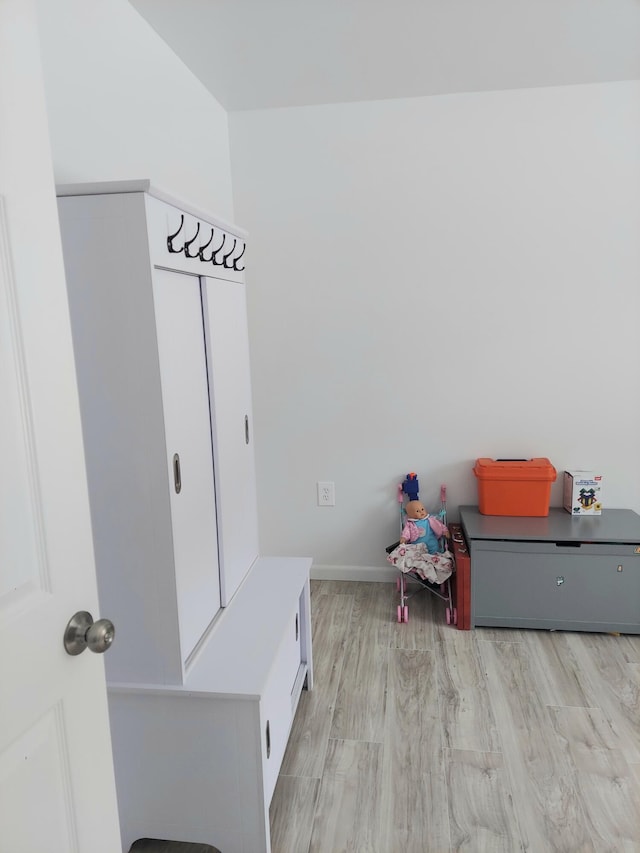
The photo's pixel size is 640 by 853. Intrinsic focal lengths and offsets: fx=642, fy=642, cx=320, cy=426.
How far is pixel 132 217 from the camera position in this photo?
4.58 feet

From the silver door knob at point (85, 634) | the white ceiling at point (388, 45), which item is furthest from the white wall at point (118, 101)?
the silver door knob at point (85, 634)

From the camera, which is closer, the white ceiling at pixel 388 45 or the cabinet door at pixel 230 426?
the cabinet door at pixel 230 426

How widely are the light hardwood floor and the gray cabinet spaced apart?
0.27 ft

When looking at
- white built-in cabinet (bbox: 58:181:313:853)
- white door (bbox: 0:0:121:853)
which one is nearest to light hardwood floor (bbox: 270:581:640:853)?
white built-in cabinet (bbox: 58:181:313:853)

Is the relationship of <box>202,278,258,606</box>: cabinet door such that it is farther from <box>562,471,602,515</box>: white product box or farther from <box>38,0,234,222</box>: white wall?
<box>562,471,602,515</box>: white product box

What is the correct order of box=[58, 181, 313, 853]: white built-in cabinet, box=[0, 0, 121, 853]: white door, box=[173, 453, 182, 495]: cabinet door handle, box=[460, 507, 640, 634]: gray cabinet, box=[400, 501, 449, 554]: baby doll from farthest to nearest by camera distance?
box=[400, 501, 449, 554]: baby doll < box=[460, 507, 640, 634]: gray cabinet < box=[173, 453, 182, 495]: cabinet door handle < box=[58, 181, 313, 853]: white built-in cabinet < box=[0, 0, 121, 853]: white door

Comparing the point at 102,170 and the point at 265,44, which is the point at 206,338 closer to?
the point at 102,170

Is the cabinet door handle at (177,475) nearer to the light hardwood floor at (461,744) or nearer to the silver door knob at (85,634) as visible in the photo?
the silver door knob at (85,634)

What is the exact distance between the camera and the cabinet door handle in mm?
1558

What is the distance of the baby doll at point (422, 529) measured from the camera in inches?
118

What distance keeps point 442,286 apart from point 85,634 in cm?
245

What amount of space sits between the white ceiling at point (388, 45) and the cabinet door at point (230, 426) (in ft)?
2.97

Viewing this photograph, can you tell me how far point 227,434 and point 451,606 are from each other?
4.72ft

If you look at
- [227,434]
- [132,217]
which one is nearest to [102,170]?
[132,217]
